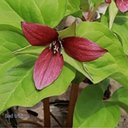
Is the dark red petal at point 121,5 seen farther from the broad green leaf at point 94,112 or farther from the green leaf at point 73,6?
the broad green leaf at point 94,112

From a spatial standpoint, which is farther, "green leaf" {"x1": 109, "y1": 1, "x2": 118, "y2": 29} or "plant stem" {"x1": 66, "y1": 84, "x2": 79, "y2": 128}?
"plant stem" {"x1": 66, "y1": 84, "x2": 79, "y2": 128}

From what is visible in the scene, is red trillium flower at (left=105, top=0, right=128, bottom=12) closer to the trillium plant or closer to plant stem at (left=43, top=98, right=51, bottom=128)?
the trillium plant

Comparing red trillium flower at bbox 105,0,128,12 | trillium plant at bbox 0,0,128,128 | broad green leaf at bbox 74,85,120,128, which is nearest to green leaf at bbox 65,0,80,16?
trillium plant at bbox 0,0,128,128

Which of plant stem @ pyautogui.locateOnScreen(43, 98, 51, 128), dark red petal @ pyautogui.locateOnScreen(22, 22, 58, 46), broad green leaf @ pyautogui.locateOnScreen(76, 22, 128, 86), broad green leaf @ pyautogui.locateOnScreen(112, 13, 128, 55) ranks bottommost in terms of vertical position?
plant stem @ pyautogui.locateOnScreen(43, 98, 51, 128)

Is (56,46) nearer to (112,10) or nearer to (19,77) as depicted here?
(19,77)

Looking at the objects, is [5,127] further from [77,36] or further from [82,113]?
[77,36]

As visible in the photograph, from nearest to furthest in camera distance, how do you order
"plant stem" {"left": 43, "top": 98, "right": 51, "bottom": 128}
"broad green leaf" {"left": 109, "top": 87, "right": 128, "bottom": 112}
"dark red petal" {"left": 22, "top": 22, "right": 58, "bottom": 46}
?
"dark red petal" {"left": 22, "top": 22, "right": 58, "bottom": 46} → "broad green leaf" {"left": 109, "top": 87, "right": 128, "bottom": 112} → "plant stem" {"left": 43, "top": 98, "right": 51, "bottom": 128}

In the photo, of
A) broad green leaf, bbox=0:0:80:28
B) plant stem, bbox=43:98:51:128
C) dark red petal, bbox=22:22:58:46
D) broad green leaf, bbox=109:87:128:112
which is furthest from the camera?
plant stem, bbox=43:98:51:128

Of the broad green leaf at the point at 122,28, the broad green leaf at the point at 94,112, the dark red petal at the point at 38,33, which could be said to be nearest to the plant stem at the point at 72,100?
the broad green leaf at the point at 94,112
